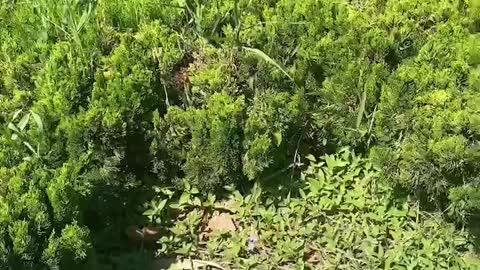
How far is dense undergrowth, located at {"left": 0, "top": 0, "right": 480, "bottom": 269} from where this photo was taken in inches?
129

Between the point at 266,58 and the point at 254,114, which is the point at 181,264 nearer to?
the point at 254,114

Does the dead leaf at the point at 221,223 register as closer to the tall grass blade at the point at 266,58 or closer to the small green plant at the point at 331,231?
the small green plant at the point at 331,231

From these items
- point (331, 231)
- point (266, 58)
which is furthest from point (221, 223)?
point (266, 58)

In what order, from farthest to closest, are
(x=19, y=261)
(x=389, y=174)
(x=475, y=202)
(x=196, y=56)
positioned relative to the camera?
(x=196, y=56), (x=389, y=174), (x=475, y=202), (x=19, y=261)

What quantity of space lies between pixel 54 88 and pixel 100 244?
674mm

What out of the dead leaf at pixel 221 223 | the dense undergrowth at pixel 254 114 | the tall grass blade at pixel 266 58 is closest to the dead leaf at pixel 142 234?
the dense undergrowth at pixel 254 114

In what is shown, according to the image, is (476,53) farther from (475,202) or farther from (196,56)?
(196,56)

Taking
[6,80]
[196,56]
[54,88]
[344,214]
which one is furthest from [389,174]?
[6,80]

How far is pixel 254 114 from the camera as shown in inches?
137

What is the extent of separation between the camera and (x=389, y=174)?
3.42m

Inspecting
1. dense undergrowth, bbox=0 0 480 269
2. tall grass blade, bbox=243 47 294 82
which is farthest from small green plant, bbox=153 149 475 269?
tall grass blade, bbox=243 47 294 82

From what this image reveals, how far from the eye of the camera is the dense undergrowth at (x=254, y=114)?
10.7 feet

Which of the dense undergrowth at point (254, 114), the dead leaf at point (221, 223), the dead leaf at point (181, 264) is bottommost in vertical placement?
the dead leaf at point (181, 264)

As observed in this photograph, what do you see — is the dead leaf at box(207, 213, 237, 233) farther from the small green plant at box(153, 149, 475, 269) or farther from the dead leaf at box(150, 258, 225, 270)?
the dead leaf at box(150, 258, 225, 270)
